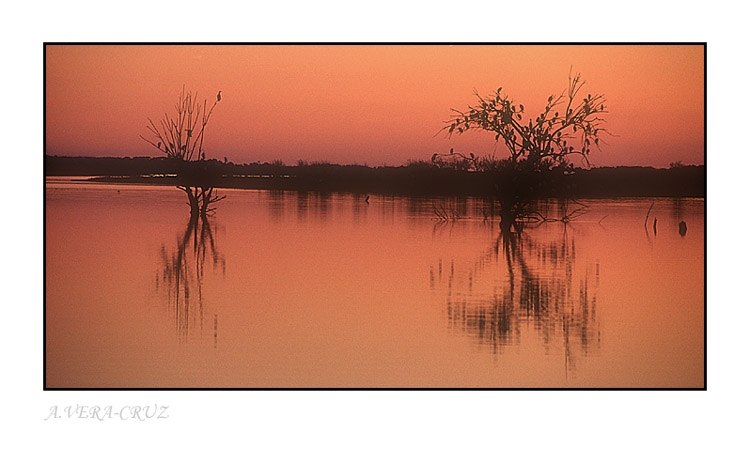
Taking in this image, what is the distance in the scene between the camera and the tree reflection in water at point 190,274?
16.4ft

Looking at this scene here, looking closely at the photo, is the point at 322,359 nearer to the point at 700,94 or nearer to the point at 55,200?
the point at 55,200

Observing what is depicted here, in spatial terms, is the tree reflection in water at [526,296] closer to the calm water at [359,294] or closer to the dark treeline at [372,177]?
the calm water at [359,294]

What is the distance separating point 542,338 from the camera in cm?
493

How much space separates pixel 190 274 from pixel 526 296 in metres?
1.63

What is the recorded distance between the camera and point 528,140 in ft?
17.0

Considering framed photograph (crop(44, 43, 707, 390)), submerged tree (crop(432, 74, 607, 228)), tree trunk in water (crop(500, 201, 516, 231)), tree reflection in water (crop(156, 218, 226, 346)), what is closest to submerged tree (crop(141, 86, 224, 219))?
framed photograph (crop(44, 43, 707, 390))

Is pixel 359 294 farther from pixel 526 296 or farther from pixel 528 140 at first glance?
pixel 528 140

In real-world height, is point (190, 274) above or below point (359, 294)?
above

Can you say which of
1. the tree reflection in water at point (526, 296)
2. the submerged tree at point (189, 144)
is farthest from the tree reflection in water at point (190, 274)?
the tree reflection in water at point (526, 296)

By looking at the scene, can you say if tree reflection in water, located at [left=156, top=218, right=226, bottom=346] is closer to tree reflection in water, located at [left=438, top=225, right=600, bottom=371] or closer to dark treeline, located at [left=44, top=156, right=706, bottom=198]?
dark treeline, located at [left=44, top=156, right=706, bottom=198]

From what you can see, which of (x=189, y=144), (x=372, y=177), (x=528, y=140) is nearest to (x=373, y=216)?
(x=372, y=177)

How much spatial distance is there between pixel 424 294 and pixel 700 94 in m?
1.65

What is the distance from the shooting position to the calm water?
16.0 ft

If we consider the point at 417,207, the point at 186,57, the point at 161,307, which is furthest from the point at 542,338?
the point at 186,57
